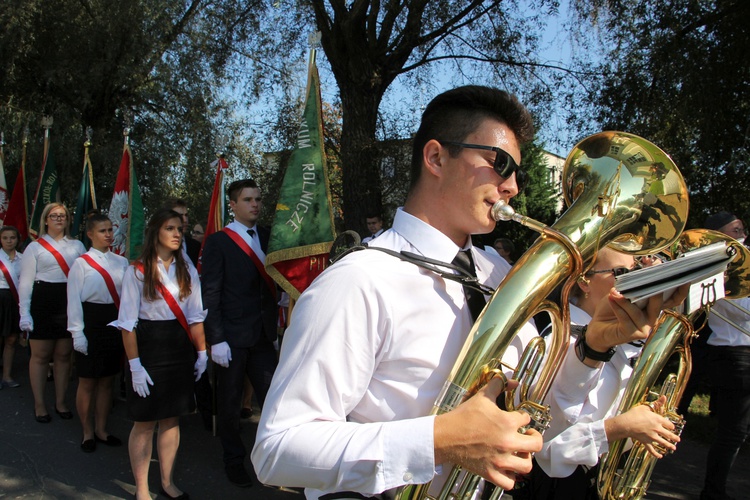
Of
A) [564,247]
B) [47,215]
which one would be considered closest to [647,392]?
[564,247]

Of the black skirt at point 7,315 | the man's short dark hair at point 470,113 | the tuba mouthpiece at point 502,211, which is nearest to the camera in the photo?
the tuba mouthpiece at point 502,211

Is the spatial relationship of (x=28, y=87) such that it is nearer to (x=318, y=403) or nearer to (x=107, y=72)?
(x=107, y=72)

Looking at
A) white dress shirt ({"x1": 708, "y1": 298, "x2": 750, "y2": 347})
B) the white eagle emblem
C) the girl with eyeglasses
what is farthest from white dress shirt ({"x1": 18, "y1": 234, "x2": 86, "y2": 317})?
white dress shirt ({"x1": 708, "y1": 298, "x2": 750, "y2": 347})

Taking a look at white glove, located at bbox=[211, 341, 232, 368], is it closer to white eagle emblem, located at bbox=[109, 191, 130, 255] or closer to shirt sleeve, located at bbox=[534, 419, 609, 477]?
shirt sleeve, located at bbox=[534, 419, 609, 477]

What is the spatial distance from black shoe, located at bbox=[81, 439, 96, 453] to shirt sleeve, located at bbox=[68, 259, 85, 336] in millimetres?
924

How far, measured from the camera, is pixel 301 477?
1271mm

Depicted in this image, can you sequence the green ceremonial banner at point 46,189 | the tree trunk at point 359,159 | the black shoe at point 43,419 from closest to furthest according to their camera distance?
the black shoe at point 43,419 → the tree trunk at point 359,159 → the green ceremonial banner at point 46,189

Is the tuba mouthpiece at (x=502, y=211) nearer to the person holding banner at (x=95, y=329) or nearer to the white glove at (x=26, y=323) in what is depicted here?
the person holding banner at (x=95, y=329)

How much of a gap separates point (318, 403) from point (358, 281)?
294 mm

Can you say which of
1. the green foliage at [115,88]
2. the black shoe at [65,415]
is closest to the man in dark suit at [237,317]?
the black shoe at [65,415]

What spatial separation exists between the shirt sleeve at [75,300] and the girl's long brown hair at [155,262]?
1023mm

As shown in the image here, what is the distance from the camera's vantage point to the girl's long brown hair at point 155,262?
13.4ft

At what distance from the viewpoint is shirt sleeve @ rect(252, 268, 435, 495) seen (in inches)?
48.6

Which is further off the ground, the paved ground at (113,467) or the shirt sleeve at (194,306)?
the shirt sleeve at (194,306)
